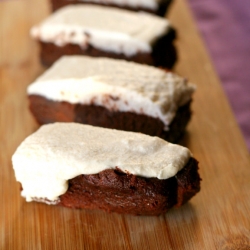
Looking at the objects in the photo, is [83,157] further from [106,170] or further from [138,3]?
[138,3]

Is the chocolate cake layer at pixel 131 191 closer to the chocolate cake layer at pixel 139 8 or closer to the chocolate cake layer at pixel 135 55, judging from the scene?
the chocolate cake layer at pixel 135 55

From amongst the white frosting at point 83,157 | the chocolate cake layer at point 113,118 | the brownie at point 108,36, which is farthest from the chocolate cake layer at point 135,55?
the white frosting at point 83,157

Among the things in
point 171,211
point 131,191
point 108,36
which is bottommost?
point 171,211

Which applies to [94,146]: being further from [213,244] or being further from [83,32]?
[83,32]

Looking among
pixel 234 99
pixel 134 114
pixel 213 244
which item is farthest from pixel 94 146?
pixel 234 99

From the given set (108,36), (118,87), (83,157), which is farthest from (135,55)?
(83,157)

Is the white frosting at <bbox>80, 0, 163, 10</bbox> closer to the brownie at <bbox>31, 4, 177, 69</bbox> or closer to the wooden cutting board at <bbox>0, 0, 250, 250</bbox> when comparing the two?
the brownie at <bbox>31, 4, 177, 69</bbox>

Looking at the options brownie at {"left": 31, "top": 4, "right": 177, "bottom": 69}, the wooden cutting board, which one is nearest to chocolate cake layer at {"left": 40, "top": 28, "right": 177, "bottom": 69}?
brownie at {"left": 31, "top": 4, "right": 177, "bottom": 69}
